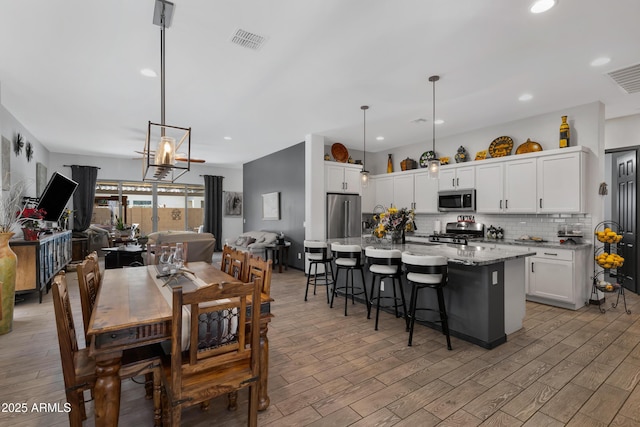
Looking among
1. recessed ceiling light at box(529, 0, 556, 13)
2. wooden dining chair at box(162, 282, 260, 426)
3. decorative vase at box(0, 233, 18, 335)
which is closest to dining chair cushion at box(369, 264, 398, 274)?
wooden dining chair at box(162, 282, 260, 426)

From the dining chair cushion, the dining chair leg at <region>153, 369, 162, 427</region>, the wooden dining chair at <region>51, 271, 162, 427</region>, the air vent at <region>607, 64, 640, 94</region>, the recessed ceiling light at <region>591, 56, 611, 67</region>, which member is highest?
the recessed ceiling light at <region>591, 56, 611, 67</region>

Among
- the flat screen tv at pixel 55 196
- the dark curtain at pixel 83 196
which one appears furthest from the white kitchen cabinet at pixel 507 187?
the dark curtain at pixel 83 196

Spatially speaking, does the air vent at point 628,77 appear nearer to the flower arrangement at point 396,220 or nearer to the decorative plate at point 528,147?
the decorative plate at point 528,147

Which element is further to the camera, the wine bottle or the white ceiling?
→ the wine bottle

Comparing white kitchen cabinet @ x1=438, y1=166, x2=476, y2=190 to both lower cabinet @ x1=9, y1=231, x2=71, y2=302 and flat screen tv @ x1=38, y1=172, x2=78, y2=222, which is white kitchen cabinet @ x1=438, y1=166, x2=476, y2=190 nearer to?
lower cabinet @ x1=9, y1=231, x2=71, y2=302

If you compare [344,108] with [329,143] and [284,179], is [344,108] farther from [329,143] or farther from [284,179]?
[284,179]

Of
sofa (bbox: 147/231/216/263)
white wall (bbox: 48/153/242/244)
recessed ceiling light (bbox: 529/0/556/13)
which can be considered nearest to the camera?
recessed ceiling light (bbox: 529/0/556/13)

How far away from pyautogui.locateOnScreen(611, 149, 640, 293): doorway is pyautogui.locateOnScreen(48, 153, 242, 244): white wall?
834cm

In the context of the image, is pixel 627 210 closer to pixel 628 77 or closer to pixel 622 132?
pixel 622 132

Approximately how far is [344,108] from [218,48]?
6.99 feet

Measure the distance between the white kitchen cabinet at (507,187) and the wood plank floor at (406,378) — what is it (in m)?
1.84

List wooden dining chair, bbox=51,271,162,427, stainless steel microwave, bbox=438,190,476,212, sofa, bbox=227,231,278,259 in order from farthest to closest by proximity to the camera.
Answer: sofa, bbox=227,231,278,259
stainless steel microwave, bbox=438,190,476,212
wooden dining chair, bbox=51,271,162,427

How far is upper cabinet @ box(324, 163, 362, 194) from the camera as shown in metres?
6.46

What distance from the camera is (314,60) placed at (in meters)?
3.20
